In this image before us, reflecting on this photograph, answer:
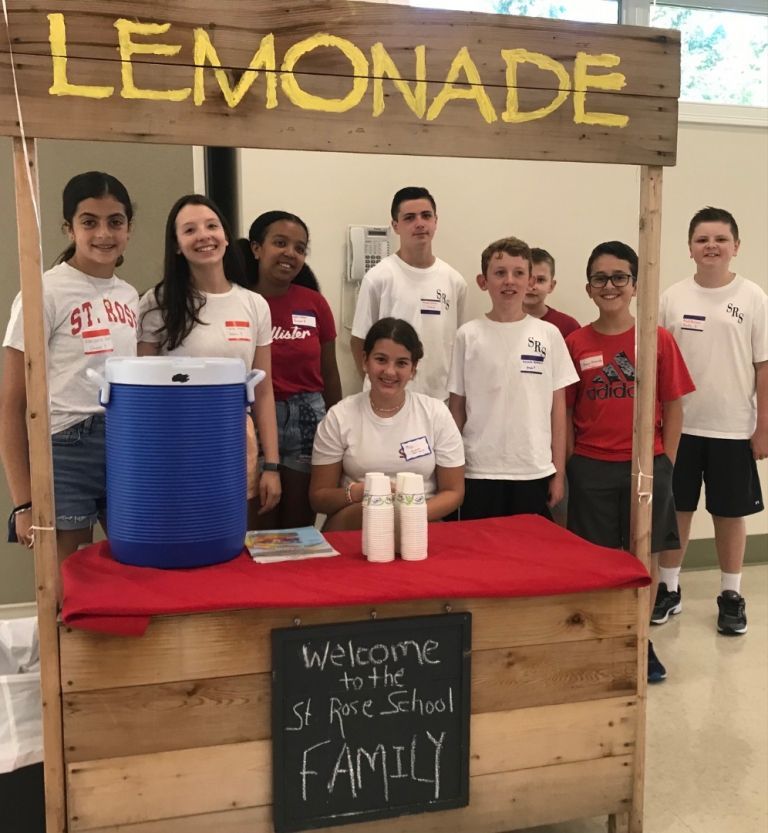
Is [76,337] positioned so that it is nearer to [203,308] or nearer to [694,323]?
[203,308]

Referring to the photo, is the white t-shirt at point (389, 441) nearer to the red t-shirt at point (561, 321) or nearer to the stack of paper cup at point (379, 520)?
the stack of paper cup at point (379, 520)

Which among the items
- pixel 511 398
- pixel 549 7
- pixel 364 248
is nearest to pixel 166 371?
pixel 511 398

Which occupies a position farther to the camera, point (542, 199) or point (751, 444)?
point (542, 199)

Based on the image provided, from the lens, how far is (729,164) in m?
3.86

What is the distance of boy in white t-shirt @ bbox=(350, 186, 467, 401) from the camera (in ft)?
9.57

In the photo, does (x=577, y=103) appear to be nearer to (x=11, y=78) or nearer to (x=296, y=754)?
(x=11, y=78)

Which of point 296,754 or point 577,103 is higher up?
point 577,103

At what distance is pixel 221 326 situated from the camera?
6.95ft

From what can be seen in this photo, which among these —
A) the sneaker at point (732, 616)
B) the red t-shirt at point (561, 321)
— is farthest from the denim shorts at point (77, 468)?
the sneaker at point (732, 616)

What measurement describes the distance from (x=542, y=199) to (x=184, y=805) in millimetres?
2838

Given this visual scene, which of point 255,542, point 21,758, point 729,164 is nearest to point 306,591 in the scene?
point 255,542

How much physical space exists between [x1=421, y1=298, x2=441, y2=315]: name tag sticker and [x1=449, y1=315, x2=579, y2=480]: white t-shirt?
11.6 inches

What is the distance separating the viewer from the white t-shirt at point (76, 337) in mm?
1929

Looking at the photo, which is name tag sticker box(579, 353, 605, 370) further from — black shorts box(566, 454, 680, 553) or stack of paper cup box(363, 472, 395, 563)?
stack of paper cup box(363, 472, 395, 563)
